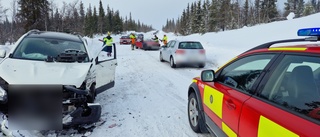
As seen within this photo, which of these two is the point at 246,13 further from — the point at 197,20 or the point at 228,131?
the point at 228,131

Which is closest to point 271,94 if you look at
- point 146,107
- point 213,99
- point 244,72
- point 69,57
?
point 244,72

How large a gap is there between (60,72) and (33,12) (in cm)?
3764

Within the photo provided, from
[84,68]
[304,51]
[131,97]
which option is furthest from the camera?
[131,97]

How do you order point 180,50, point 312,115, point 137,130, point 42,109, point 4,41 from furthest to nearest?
point 4,41, point 180,50, point 137,130, point 42,109, point 312,115

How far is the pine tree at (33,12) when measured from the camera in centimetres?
3584

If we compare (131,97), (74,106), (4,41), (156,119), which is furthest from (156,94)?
(4,41)

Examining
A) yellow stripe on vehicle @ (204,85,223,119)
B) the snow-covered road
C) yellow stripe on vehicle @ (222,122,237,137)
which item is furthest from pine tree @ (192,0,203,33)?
yellow stripe on vehicle @ (222,122,237,137)

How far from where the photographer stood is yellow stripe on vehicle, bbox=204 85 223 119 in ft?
9.91

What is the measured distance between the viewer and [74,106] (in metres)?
3.73

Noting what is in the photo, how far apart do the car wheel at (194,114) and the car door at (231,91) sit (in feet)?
1.47

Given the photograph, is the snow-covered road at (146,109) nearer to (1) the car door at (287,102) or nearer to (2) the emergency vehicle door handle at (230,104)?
(2) the emergency vehicle door handle at (230,104)

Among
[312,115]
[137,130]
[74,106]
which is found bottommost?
[137,130]

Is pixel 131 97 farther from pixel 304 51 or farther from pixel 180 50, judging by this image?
pixel 180 50

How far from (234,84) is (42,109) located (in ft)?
8.62
